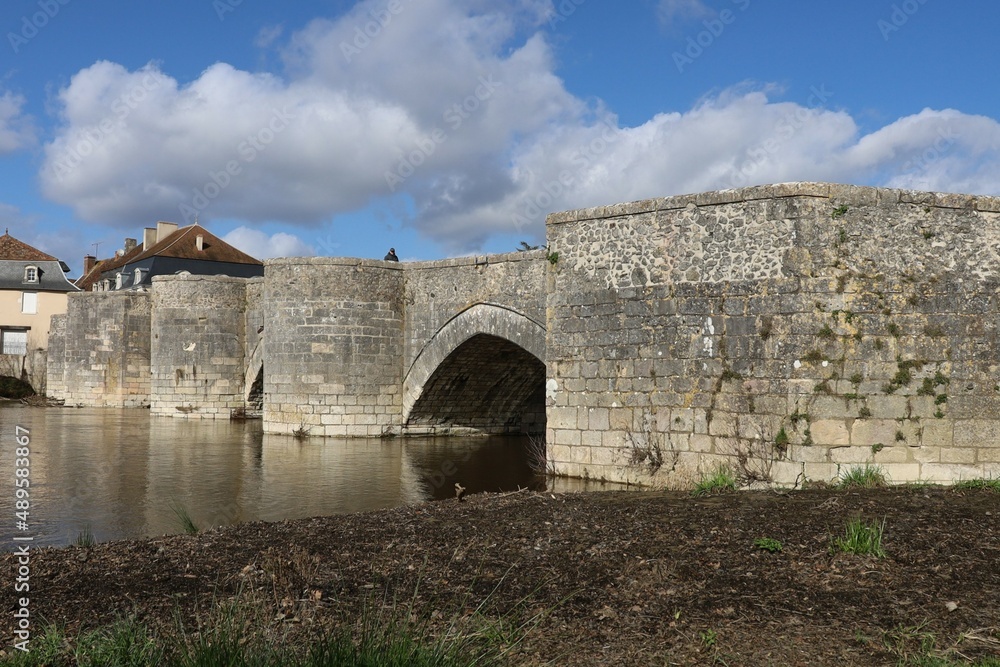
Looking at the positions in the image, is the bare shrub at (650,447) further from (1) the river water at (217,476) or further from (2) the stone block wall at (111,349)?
(2) the stone block wall at (111,349)

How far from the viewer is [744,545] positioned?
17.6 feet

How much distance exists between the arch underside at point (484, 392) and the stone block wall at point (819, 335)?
583 centimetres

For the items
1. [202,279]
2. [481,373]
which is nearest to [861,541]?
[481,373]

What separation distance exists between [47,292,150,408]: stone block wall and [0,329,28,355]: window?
17500mm

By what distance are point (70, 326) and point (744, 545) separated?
983 inches

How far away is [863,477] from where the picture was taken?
7.88 meters

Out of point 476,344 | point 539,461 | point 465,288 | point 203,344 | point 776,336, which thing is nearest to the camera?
point 776,336

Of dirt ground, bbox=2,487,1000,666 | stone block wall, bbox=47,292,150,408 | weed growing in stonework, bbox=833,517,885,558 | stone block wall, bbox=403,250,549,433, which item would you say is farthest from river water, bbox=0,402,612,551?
stone block wall, bbox=47,292,150,408

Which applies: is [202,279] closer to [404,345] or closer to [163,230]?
[404,345]

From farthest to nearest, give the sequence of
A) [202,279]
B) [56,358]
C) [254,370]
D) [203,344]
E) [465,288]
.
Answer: [56,358] < [202,279] < [203,344] < [254,370] < [465,288]

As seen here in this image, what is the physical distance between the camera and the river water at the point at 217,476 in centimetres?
886

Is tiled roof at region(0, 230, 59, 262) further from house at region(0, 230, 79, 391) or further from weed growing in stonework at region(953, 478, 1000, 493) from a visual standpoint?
weed growing in stonework at region(953, 478, 1000, 493)

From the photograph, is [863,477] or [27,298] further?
[27,298]

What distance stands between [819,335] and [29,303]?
4076 centimetres
